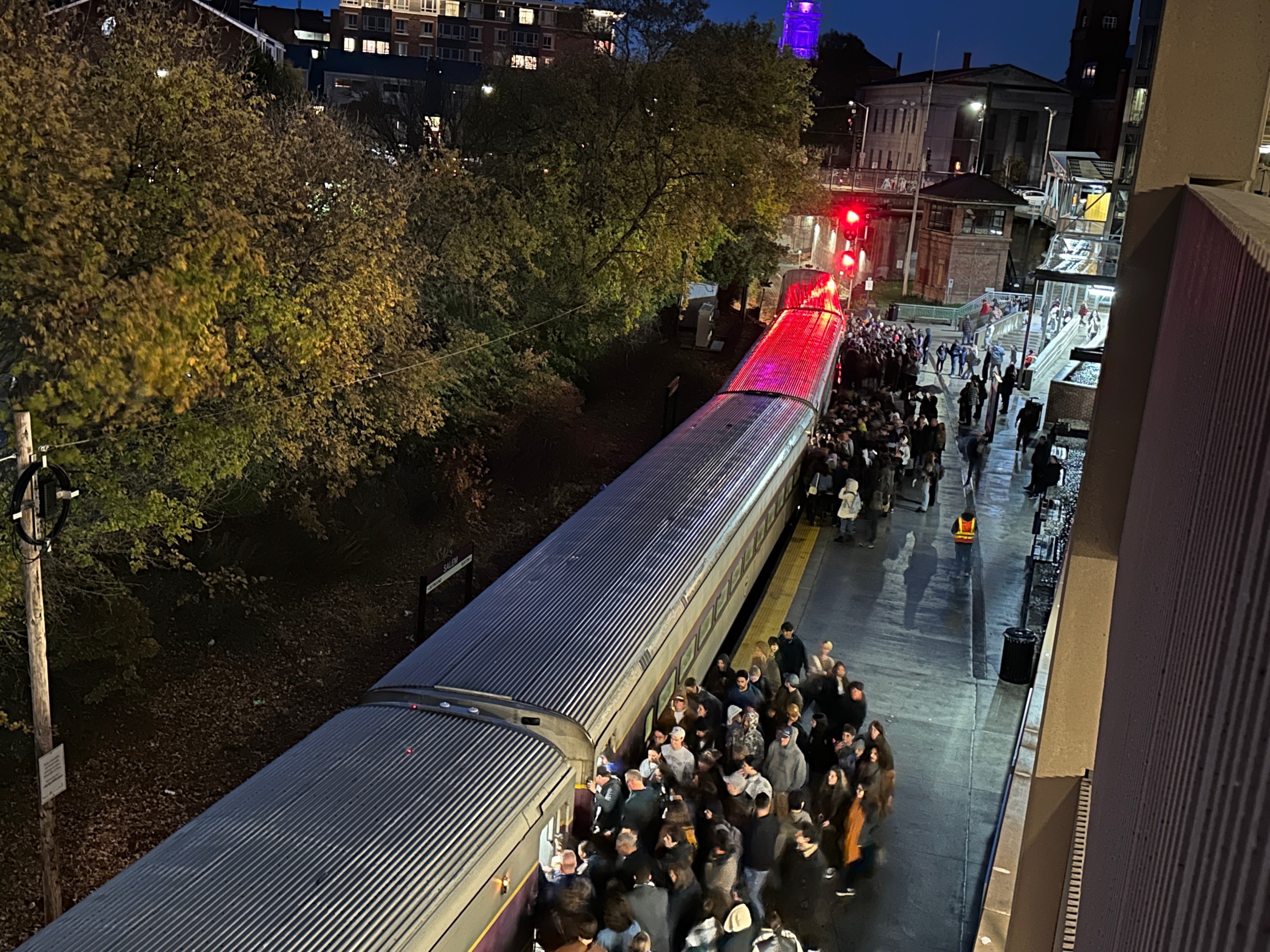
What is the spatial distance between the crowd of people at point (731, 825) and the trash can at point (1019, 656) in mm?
4035

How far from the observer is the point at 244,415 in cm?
1365

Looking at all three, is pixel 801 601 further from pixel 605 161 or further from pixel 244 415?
pixel 605 161

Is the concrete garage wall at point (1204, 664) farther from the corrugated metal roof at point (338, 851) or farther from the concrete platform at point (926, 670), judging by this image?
the concrete platform at point (926, 670)

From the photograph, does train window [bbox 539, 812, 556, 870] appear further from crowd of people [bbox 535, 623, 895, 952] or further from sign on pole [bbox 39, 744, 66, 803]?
sign on pole [bbox 39, 744, 66, 803]

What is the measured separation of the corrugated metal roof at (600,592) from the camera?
32.2 feet

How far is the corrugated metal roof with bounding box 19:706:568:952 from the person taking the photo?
6445 mm

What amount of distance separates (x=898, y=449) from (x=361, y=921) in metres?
18.9

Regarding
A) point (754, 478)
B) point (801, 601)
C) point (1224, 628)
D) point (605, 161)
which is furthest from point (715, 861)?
point (605, 161)

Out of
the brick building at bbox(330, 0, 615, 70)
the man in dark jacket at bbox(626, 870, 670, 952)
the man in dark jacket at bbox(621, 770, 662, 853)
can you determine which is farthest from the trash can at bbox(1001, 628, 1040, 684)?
the brick building at bbox(330, 0, 615, 70)

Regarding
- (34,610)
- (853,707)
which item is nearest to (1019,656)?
(853,707)

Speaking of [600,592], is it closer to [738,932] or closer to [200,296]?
[738,932]

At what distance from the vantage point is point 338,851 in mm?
7191

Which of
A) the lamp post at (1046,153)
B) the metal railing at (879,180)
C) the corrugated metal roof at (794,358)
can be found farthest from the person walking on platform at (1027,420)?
the lamp post at (1046,153)

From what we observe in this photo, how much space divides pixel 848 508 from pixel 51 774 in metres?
14.7
